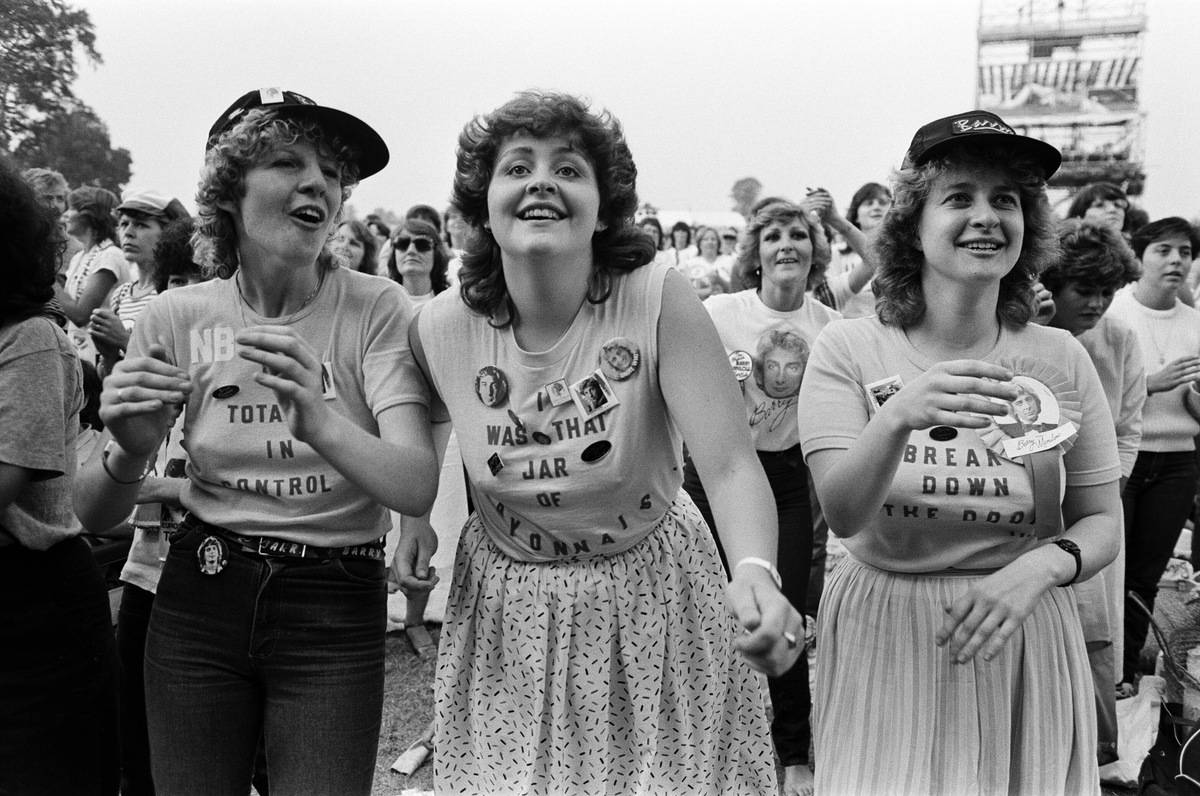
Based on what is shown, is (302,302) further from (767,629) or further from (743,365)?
(743,365)

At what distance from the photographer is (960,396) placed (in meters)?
1.69

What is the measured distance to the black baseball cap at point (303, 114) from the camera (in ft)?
6.72

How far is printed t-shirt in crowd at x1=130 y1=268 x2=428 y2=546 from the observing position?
1.98 m

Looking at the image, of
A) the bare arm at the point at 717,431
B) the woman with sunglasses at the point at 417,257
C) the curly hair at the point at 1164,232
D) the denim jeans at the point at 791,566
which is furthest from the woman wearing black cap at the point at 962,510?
the woman with sunglasses at the point at 417,257

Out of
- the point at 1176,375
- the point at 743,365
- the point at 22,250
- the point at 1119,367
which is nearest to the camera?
the point at 22,250

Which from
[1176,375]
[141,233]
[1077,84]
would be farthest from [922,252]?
[1077,84]

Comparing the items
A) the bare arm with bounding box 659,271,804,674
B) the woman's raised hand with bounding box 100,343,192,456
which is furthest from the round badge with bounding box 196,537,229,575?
the bare arm with bounding box 659,271,804,674

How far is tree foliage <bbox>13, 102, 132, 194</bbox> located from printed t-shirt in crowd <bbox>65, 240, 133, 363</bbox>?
194cm

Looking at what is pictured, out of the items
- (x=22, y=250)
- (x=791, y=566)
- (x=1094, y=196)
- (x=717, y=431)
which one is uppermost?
(x=1094, y=196)

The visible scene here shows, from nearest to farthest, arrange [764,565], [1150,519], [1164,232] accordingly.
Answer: [764,565]
[1150,519]
[1164,232]

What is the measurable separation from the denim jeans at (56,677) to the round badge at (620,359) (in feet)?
4.48

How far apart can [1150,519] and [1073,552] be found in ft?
10.3

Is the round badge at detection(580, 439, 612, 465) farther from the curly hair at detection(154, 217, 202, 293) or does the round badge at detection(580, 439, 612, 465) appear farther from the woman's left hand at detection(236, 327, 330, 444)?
the curly hair at detection(154, 217, 202, 293)

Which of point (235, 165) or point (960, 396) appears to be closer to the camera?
point (960, 396)
